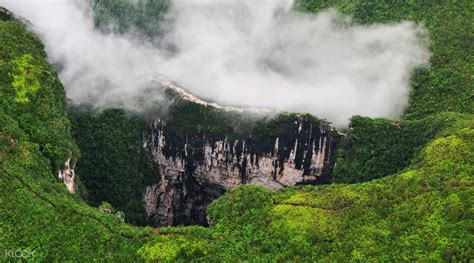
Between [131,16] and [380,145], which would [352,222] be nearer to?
[380,145]

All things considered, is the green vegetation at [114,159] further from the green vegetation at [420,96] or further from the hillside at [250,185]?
the green vegetation at [420,96]

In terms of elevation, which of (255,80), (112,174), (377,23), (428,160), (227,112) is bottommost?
(112,174)

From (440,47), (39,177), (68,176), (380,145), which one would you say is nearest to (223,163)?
(380,145)

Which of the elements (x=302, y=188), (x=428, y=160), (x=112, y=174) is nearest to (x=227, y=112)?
(x=112, y=174)

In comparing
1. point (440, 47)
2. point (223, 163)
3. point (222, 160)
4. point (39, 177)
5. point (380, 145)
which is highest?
point (440, 47)

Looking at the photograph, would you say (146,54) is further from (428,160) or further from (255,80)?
(428,160)

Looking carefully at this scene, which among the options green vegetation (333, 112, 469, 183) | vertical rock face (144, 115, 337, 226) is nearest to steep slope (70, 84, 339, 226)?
vertical rock face (144, 115, 337, 226)
